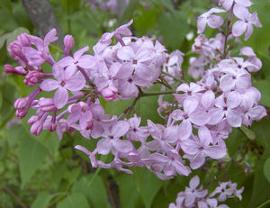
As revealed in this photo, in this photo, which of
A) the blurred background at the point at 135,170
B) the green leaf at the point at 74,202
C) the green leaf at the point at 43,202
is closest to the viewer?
the blurred background at the point at 135,170

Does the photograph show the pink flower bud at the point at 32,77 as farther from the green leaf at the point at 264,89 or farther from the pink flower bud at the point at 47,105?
the green leaf at the point at 264,89

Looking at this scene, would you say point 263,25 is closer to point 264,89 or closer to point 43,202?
point 264,89

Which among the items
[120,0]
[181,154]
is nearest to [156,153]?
[181,154]

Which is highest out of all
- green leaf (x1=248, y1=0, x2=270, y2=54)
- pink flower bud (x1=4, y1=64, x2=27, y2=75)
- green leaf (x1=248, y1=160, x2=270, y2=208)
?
pink flower bud (x1=4, y1=64, x2=27, y2=75)

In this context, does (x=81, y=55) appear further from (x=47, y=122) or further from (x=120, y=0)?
(x=120, y=0)

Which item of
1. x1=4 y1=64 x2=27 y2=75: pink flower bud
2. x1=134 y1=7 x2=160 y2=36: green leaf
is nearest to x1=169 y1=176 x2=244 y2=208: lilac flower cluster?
x1=4 y1=64 x2=27 y2=75: pink flower bud

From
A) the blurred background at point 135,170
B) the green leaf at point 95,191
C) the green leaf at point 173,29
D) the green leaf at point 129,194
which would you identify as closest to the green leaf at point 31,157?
the blurred background at point 135,170

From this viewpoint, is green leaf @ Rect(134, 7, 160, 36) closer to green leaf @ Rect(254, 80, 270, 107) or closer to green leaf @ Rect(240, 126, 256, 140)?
green leaf @ Rect(254, 80, 270, 107)
